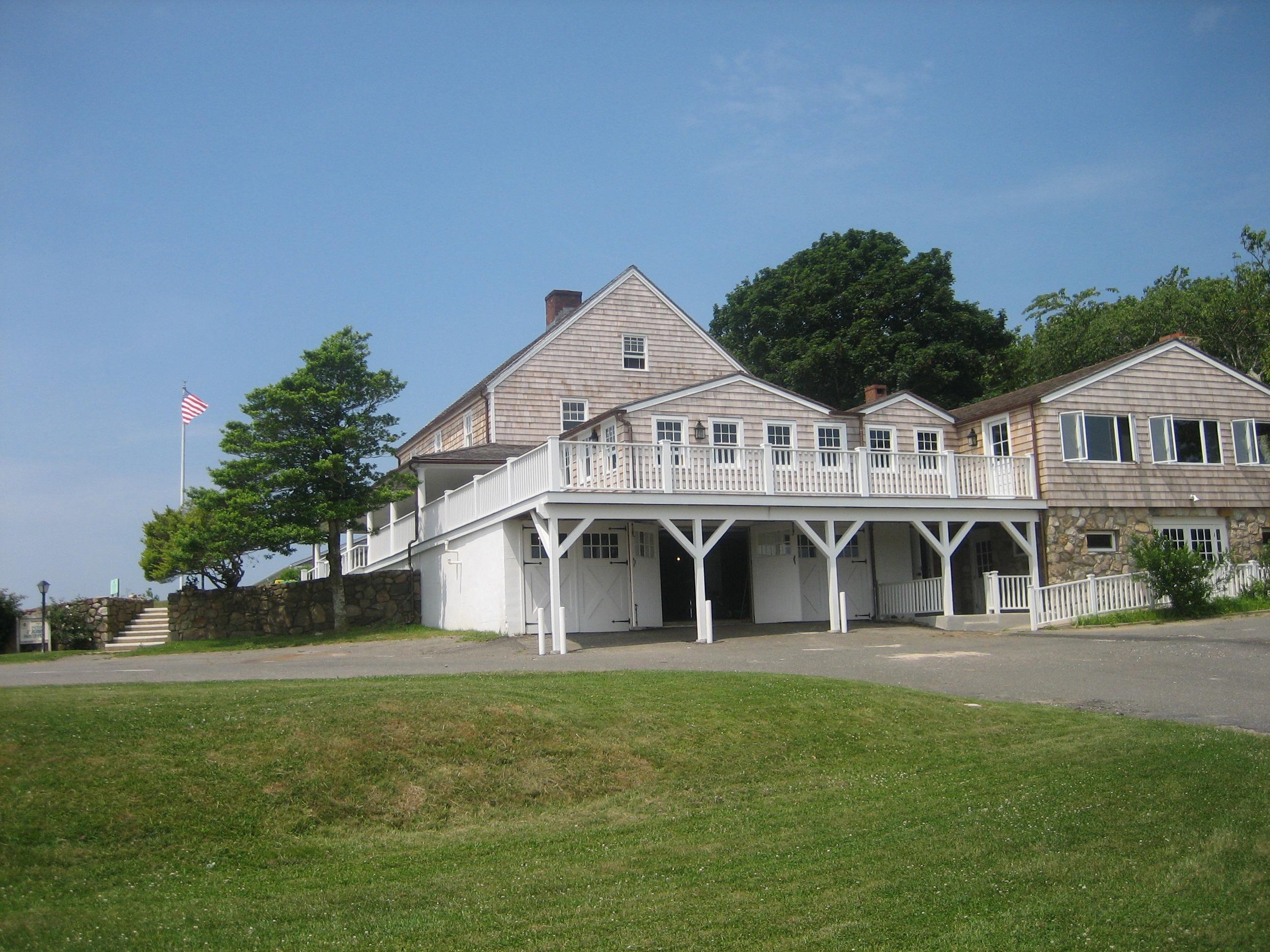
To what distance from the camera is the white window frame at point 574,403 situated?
31.0m

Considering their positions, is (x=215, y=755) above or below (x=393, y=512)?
below

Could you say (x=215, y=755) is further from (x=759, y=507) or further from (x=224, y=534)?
(x=224, y=534)

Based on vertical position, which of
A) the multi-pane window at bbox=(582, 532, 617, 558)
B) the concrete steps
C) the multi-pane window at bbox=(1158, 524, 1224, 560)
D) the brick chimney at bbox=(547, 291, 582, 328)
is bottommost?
the concrete steps

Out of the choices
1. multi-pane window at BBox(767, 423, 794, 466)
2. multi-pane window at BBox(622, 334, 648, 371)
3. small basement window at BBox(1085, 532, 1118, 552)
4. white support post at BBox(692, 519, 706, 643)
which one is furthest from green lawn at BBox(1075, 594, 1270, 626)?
multi-pane window at BBox(622, 334, 648, 371)

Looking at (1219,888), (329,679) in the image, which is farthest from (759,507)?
(1219,888)

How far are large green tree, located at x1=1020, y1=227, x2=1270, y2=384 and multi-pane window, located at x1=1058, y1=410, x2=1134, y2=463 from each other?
54.3ft

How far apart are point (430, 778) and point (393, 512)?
23784 mm

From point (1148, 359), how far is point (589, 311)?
14.8 meters

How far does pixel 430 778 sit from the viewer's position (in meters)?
9.58

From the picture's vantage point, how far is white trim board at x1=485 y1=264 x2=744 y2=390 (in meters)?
30.5

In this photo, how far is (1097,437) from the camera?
2769 cm

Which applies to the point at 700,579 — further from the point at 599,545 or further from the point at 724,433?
the point at 724,433

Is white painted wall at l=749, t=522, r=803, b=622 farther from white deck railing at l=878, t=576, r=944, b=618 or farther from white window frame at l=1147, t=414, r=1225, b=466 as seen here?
white window frame at l=1147, t=414, r=1225, b=466

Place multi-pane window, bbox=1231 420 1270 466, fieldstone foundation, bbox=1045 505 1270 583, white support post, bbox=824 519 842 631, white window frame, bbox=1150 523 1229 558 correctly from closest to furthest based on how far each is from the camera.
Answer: white support post, bbox=824 519 842 631, fieldstone foundation, bbox=1045 505 1270 583, white window frame, bbox=1150 523 1229 558, multi-pane window, bbox=1231 420 1270 466
